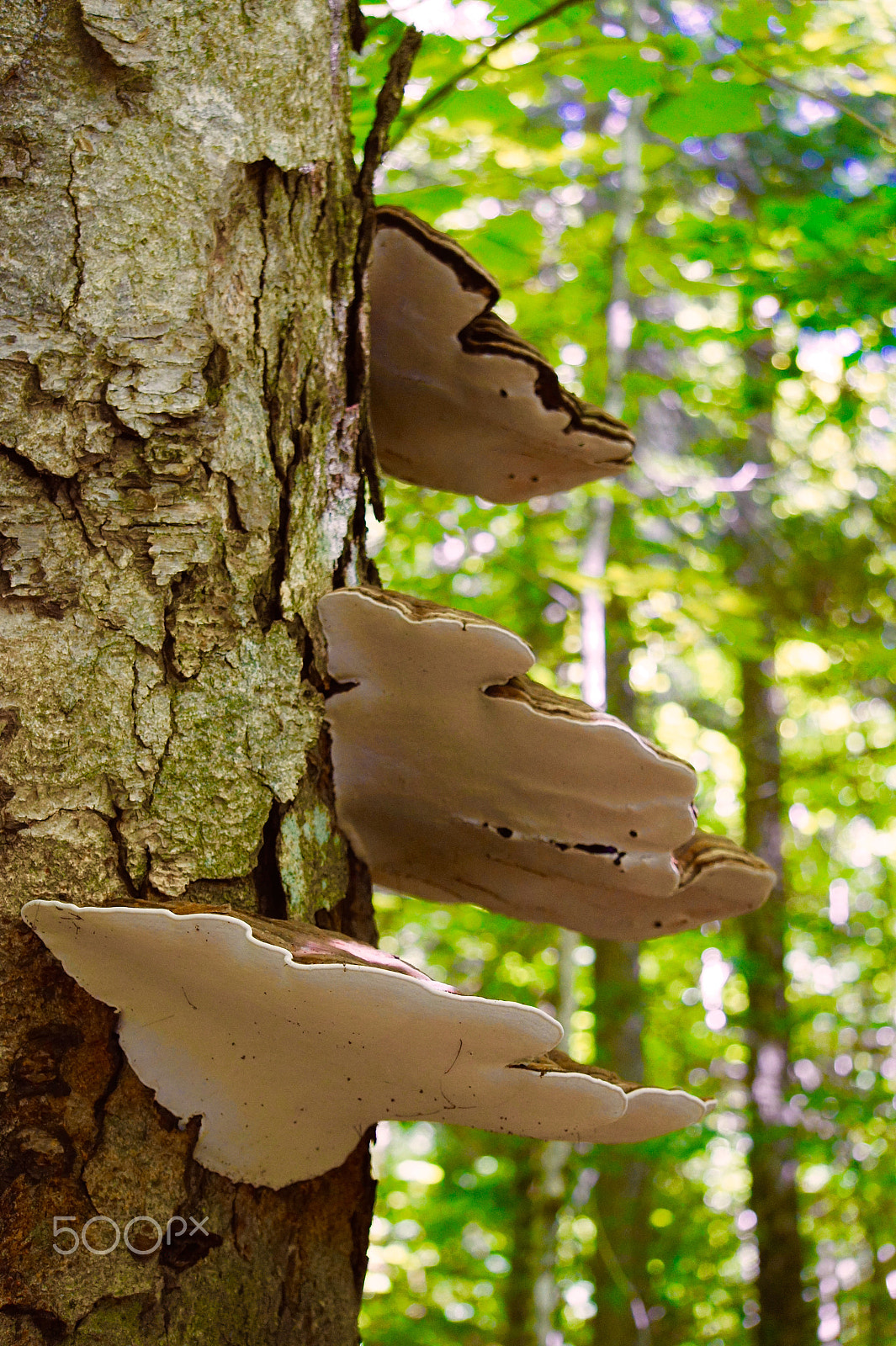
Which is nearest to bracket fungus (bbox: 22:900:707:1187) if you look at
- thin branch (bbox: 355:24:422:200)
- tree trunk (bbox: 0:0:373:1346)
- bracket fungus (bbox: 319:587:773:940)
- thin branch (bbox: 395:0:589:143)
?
tree trunk (bbox: 0:0:373:1346)

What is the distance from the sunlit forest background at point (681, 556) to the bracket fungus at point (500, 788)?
1054 millimetres

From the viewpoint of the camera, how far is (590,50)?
9.15 feet

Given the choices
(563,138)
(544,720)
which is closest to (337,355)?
(544,720)

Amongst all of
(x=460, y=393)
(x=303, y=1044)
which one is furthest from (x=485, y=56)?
(x=303, y=1044)

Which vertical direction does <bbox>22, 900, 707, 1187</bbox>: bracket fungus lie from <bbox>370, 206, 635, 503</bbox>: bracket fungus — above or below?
below

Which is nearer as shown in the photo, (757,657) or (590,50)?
(590,50)

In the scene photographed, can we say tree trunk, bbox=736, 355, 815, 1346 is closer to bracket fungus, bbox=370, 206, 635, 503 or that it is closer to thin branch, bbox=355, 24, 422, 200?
bracket fungus, bbox=370, 206, 635, 503

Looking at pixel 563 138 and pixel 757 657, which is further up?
pixel 563 138

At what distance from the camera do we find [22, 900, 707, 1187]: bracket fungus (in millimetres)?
1035

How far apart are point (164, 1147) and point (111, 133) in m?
1.41

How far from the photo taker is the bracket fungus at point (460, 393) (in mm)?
1766

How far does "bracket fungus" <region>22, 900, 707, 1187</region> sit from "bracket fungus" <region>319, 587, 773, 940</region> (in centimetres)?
44

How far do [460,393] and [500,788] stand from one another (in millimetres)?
826

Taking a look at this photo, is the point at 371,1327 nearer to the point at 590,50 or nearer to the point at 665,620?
the point at 665,620
